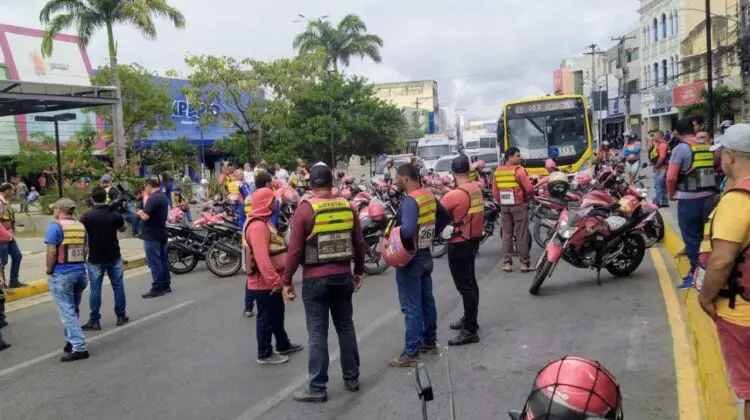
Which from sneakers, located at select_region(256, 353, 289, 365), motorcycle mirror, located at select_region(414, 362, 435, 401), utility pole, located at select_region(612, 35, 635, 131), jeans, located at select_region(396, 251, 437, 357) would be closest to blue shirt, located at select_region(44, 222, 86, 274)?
sneakers, located at select_region(256, 353, 289, 365)

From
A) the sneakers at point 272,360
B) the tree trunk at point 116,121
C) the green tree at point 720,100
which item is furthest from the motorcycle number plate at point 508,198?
the green tree at point 720,100

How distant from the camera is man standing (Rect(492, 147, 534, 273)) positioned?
9.74m

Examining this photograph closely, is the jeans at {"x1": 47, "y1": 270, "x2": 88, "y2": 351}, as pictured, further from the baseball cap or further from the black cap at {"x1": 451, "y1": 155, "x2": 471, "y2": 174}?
the baseball cap

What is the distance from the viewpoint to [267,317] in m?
6.12

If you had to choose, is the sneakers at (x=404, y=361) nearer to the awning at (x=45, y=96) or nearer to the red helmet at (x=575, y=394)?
the red helmet at (x=575, y=394)

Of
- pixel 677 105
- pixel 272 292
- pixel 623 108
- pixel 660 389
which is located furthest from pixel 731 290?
pixel 623 108

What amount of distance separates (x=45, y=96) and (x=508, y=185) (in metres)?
8.86

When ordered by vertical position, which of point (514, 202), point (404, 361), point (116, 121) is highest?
point (116, 121)

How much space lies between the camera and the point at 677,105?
4228 cm

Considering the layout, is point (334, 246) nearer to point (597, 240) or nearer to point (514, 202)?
point (597, 240)

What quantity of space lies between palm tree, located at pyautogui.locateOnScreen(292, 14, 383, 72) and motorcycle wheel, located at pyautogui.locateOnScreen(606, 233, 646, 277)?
36.3 metres

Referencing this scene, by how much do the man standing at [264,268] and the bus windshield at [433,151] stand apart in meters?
26.5

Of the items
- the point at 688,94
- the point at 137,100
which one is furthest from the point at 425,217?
the point at 688,94

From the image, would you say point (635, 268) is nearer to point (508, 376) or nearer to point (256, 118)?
point (508, 376)
